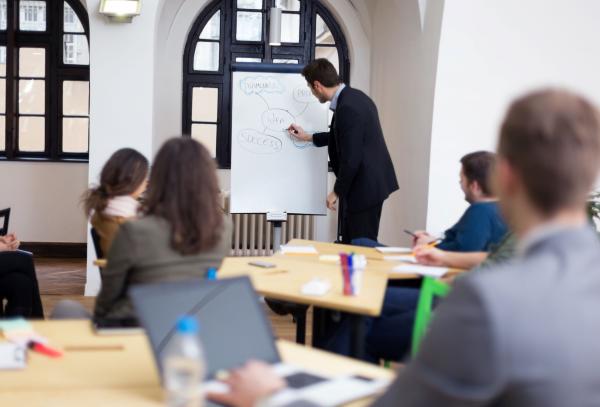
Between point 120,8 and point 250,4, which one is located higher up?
point 250,4

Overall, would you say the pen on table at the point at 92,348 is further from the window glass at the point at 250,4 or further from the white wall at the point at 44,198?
the window glass at the point at 250,4

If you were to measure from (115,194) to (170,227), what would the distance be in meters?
1.13

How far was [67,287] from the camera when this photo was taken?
6.84 meters

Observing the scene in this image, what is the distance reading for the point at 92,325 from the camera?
2.45m

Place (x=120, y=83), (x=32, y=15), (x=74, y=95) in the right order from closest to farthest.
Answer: (x=120, y=83) → (x=32, y=15) → (x=74, y=95)

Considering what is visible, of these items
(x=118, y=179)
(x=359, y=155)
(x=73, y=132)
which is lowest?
(x=118, y=179)

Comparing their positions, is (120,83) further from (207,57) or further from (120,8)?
(207,57)

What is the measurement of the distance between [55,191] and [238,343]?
6.92 meters

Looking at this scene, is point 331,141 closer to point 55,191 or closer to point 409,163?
point 409,163

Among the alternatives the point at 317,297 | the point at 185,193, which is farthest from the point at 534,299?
the point at 317,297

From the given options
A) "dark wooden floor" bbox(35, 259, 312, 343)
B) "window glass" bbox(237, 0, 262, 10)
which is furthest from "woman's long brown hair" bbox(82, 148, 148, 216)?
"window glass" bbox(237, 0, 262, 10)

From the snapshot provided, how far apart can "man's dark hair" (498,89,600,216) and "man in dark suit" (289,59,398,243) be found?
167 inches

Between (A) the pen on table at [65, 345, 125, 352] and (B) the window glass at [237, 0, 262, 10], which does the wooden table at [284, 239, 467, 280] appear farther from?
(B) the window glass at [237, 0, 262, 10]

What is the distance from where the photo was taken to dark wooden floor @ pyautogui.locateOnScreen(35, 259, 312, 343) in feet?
19.0
